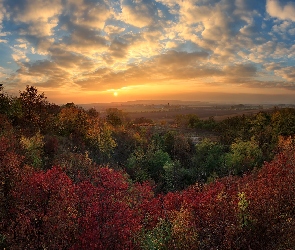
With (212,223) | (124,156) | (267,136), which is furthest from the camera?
(267,136)

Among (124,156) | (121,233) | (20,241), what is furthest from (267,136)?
(20,241)

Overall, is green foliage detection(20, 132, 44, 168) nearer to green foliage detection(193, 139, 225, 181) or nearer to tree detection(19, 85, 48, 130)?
tree detection(19, 85, 48, 130)

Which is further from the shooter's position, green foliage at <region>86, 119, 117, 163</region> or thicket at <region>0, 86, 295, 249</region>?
green foliage at <region>86, 119, 117, 163</region>

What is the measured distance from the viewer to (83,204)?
23156 mm

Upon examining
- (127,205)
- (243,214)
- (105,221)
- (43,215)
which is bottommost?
(127,205)

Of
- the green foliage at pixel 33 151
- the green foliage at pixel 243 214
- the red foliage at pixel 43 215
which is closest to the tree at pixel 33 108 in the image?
the green foliage at pixel 33 151

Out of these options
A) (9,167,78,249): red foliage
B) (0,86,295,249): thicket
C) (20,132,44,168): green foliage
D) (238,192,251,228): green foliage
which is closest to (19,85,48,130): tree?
(0,86,295,249): thicket

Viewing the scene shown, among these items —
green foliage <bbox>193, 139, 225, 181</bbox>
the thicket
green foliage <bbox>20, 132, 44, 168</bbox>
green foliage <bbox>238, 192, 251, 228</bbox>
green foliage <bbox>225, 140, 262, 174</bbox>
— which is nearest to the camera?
the thicket

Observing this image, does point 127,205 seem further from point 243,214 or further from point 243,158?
point 243,158

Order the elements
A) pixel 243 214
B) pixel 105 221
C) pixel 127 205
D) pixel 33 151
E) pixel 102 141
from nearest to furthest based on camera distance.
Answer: pixel 243 214 → pixel 105 221 → pixel 127 205 → pixel 33 151 → pixel 102 141

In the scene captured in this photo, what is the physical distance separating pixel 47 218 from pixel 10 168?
796 cm

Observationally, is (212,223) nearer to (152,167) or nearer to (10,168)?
(10,168)

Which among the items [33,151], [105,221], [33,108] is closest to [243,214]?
[105,221]

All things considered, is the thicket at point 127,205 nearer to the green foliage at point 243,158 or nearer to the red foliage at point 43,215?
the red foliage at point 43,215
